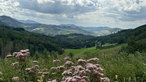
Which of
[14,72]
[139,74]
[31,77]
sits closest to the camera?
[31,77]

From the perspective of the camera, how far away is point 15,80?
8227 millimetres

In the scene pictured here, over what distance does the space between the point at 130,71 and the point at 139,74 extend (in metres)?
0.35

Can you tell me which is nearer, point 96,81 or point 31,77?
point 96,81

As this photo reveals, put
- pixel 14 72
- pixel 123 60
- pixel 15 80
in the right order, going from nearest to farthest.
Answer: pixel 15 80 < pixel 14 72 < pixel 123 60

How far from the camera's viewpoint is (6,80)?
10.3 m

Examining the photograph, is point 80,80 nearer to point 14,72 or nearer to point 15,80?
point 15,80

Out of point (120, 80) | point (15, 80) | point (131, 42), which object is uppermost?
point (15, 80)

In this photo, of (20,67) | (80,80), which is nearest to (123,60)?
(20,67)

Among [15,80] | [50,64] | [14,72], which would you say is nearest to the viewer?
[15,80]

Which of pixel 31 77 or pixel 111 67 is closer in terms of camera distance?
pixel 31 77

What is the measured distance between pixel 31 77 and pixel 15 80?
6.57ft

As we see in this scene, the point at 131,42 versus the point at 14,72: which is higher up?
the point at 14,72

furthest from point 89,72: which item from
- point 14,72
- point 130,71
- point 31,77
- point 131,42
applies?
point 131,42

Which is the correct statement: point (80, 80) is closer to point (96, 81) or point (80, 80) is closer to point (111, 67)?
point (96, 81)
